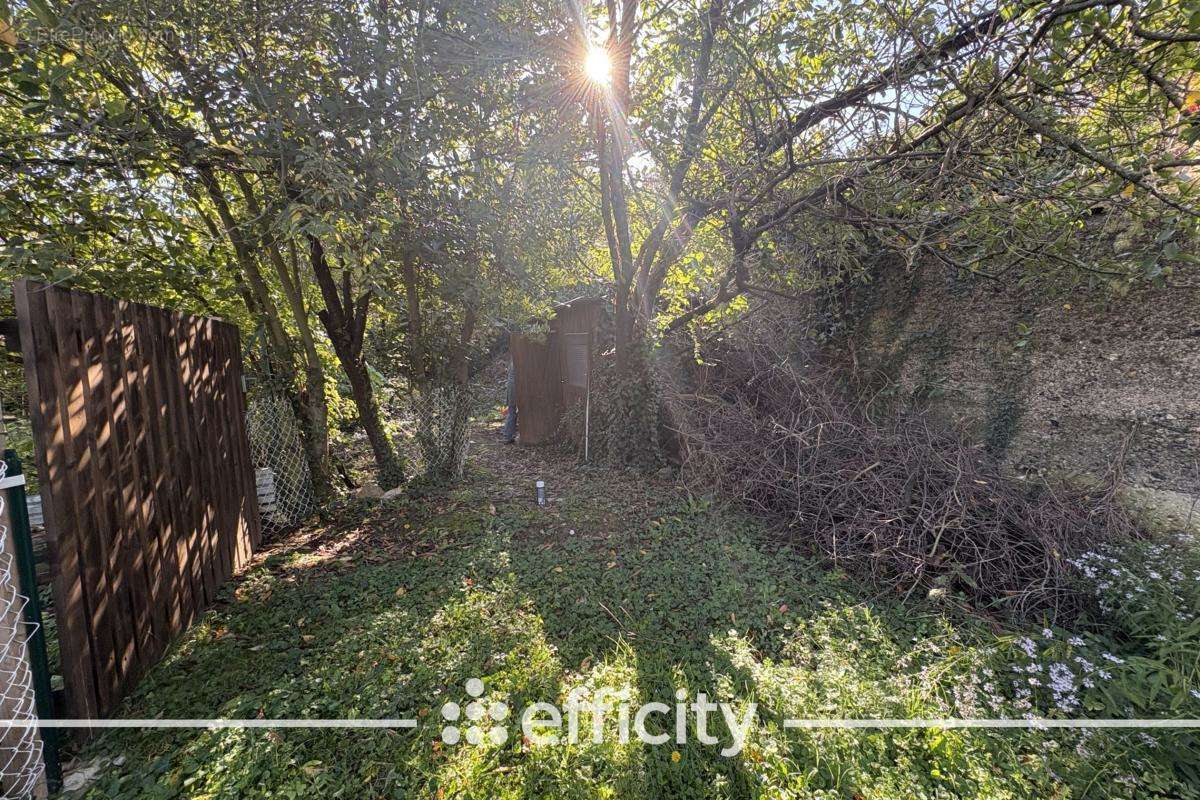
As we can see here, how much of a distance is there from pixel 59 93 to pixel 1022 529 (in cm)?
616

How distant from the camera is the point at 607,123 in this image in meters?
4.73

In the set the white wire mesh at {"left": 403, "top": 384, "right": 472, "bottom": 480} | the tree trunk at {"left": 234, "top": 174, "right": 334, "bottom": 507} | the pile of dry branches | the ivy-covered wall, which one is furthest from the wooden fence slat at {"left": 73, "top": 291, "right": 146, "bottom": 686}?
the ivy-covered wall

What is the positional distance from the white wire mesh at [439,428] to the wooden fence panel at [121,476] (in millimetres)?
2220

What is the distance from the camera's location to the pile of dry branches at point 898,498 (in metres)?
2.96

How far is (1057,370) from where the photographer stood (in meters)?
3.95

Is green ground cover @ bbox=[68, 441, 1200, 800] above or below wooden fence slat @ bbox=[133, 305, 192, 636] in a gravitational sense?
below

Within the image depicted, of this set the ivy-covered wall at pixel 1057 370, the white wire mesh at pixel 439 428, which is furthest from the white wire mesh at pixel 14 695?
the ivy-covered wall at pixel 1057 370

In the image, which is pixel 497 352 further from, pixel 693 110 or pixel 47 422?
pixel 47 422

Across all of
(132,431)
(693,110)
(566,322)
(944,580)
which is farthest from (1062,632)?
(566,322)

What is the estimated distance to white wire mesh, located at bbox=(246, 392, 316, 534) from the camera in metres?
4.20

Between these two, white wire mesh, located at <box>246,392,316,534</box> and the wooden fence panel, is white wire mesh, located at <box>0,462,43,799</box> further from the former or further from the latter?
white wire mesh, located at <box>246,392,316,534</box>

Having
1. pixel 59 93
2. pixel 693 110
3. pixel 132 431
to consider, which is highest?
pixel 693 110

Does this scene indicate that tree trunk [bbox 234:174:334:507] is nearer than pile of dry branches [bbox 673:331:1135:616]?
No

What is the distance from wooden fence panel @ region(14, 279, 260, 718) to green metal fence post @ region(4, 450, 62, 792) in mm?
59
